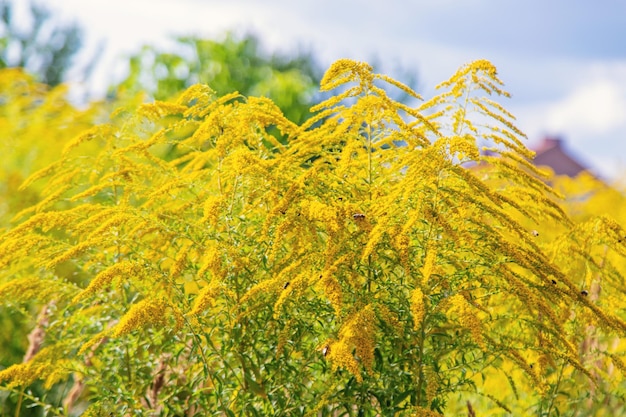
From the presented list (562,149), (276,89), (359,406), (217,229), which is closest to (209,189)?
(217,229)

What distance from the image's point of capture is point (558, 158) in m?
27.9

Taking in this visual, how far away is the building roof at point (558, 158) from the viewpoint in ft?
89.7

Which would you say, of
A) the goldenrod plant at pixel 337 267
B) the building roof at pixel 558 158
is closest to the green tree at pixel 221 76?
the goldenrod plant at pixel 337 267

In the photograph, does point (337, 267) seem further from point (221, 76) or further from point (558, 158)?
point (558, 158)

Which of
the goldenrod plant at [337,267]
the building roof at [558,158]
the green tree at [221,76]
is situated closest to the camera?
the goldenrod plant at [337,267]

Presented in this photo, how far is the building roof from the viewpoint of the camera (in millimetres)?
27328

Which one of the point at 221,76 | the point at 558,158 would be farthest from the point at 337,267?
the point at 558,158

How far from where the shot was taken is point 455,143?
2.58 meters

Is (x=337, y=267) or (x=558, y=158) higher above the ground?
(x=337, y=267)

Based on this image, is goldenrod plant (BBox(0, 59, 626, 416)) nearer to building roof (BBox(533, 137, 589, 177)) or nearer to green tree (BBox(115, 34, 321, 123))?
green tree (BBox(115, 34, 321, 123))

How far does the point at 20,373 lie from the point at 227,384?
0.86 meters

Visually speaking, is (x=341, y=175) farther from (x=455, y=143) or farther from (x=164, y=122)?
(x=164, y=122)

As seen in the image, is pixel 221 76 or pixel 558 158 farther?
pixel 558 158

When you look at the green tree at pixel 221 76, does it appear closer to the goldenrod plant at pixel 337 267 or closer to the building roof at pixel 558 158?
the goldenrod plant at pixel 337 267
